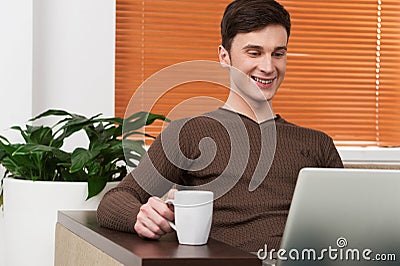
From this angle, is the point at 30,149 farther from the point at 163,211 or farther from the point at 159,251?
the point at 159,251

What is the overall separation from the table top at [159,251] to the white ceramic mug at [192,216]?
21 mm

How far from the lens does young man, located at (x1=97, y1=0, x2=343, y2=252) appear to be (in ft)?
6.58

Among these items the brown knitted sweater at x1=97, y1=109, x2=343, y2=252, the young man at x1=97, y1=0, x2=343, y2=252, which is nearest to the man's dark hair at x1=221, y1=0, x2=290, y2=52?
the young man at x1=97, y1=0, x2=343, y2=252

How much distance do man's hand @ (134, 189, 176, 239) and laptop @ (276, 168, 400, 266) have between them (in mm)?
355

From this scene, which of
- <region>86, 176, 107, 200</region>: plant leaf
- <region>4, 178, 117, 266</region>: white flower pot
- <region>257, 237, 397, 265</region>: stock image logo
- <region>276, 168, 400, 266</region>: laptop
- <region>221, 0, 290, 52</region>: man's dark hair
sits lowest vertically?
<region>4, 178, 117, 266</region>: white flower pot

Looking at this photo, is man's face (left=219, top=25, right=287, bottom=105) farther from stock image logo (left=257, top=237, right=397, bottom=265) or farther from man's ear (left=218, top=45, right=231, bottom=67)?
stock image logo (left=257, top=237, right=397, bottom=265)

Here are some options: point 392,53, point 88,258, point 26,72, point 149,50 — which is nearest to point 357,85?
point 392,53

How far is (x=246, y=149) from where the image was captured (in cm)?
212

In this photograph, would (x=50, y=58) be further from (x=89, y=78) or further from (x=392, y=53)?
(x=392, y=53)

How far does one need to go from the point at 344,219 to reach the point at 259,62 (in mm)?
900

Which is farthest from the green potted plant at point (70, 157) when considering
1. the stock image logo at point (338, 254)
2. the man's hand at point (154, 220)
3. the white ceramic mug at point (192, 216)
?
the stock image logo at point (338, 254)

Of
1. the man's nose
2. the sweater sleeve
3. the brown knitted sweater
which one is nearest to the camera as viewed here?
the sweater sleeve

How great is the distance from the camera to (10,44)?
113 inches

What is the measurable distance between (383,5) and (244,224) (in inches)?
74.6
